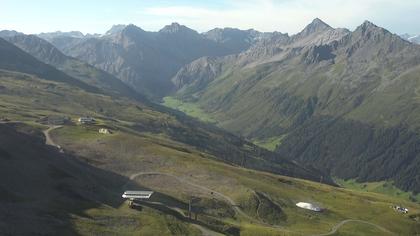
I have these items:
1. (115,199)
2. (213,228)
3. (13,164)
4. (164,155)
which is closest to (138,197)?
(115,199)

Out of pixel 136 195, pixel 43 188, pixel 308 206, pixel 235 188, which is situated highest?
pixel 43 188

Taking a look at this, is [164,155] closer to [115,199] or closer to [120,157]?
[120,157]

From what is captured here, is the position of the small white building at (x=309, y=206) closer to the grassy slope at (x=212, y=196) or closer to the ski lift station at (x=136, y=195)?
the grassy slope at (x=212, y=196)

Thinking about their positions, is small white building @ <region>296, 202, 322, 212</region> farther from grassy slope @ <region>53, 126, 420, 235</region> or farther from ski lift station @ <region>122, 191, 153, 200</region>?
ski lift station @ <region>122, 191, 153, 200</region>

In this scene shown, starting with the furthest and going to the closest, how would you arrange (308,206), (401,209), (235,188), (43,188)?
1. (401,209)
2. (235,188)
3. (308,206)
4. (43,188)

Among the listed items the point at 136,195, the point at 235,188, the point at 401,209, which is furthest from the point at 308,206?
the point at 136,195

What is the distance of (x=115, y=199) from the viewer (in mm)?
131000

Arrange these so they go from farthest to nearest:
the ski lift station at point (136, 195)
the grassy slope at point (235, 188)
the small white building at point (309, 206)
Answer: the small white building at point (309, 206), the grassy slope at point (235, 188), the ski lift station at point (136, 195)

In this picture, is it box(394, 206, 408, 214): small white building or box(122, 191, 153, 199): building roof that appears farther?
box(394, 206, 408, 214): small white building

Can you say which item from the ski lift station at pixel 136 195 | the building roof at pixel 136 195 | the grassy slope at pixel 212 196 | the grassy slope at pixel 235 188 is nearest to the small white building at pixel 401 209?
the grassy slope at pixel 235 188

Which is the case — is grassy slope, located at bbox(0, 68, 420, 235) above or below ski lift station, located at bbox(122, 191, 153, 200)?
below

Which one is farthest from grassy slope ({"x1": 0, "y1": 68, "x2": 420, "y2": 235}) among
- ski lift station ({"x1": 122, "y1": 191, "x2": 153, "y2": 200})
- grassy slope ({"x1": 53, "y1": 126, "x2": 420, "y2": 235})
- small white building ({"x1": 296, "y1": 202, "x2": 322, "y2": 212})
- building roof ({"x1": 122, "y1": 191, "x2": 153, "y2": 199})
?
ski lift station ({"x1": 122, "y1": 191, "x2": 153, "y2": 200})

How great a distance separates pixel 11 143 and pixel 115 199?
34.1 meters

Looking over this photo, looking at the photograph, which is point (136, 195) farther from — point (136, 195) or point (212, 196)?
point (212, 196)
